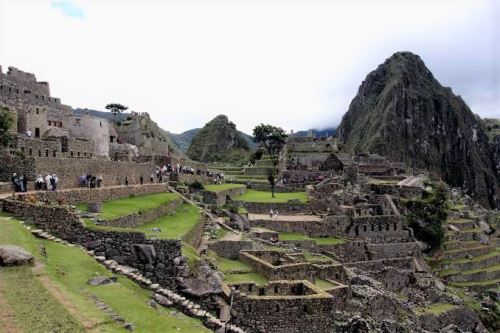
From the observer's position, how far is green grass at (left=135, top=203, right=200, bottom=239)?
20.0 metres

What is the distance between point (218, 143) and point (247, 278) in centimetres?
8744

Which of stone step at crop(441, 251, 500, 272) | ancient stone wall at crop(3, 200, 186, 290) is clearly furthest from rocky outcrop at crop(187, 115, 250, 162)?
ancient stone wall at crop(3, 200, 186, 290)

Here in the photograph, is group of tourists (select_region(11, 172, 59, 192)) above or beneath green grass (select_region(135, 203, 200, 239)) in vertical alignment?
above

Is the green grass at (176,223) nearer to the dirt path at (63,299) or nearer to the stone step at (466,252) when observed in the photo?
the dirt path at (63,299)

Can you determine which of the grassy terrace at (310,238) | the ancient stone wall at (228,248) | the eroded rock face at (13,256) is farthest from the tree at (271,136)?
the eroded rock face at (13,256)

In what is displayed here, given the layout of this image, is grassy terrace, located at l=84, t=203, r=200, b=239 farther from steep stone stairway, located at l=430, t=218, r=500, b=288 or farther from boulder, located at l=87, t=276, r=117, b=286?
steep stone stairway, located at l=430, t=218, r=500, b=288

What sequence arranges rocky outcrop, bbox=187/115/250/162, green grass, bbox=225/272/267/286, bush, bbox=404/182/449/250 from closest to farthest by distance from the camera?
green grass, bbox=225/272/267/286 < bush, bbox=404/182/449/250 < rocky outcrop, bbox=187/115/250/162

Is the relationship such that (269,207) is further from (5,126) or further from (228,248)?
(5,126)

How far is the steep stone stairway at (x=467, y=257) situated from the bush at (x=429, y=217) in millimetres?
1552

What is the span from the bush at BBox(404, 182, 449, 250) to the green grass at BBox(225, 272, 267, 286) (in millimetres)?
27319

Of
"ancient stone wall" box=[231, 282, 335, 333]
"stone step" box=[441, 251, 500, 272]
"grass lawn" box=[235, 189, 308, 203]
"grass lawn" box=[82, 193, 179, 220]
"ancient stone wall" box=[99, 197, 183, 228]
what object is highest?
"grass lawn" box=[82, 193, 179, 220]

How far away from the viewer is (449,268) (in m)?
42.4

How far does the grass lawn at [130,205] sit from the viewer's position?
64.8 ft

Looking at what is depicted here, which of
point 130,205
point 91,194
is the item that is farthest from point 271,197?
point 91,194
